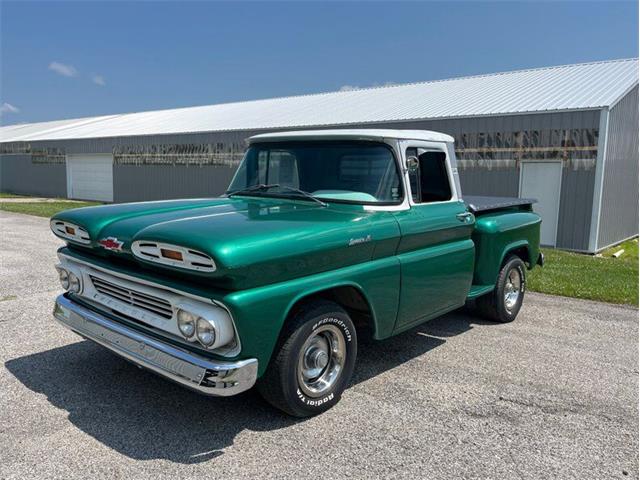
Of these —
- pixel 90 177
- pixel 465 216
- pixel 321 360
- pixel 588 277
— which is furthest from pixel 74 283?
pixel 90 177

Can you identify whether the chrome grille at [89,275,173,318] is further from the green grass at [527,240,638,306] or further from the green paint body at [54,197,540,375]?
Result: the green grass at [527,240,638,306]

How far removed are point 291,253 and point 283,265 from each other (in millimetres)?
94

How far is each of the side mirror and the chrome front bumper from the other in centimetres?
221

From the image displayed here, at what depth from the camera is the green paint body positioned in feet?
10.8

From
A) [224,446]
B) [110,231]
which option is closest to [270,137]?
[110,231]

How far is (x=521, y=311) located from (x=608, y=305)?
1438mm

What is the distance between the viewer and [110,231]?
393cm

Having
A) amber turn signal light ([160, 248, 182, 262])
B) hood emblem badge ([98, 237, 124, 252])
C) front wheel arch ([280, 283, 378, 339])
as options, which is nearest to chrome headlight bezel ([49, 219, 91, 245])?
hood emblem badge ([98, 237, 124, 252])

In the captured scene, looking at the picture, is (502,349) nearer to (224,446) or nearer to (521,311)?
(521,311)

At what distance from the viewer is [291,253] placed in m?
3.49

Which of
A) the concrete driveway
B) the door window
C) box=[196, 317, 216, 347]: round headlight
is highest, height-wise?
the door window

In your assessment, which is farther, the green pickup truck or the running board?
the running board

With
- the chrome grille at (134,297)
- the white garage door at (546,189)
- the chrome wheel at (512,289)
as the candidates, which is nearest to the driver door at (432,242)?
the chrome wheel at (512,289)

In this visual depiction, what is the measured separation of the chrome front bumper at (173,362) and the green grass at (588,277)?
20.3ft
